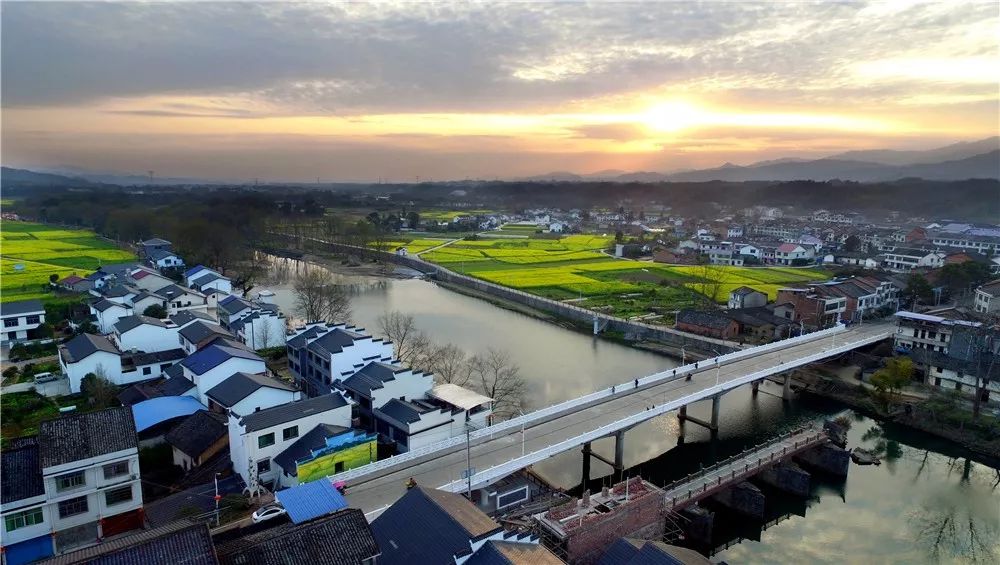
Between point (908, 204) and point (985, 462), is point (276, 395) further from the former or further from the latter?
point (908, 204)

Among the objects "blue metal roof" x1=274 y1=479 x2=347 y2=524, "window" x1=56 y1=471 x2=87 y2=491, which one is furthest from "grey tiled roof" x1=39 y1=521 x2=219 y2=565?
"window" x1=56 y1=471 x2=87 y2=491

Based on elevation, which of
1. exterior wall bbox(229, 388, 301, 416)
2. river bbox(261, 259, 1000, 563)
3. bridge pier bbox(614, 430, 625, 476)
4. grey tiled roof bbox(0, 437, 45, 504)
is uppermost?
grey tiled roof bbox(0, 437, 45, 504)

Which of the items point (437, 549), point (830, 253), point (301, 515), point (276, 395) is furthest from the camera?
point (830, 253)

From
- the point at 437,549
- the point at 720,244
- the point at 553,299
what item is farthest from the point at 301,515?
the point at 720,244

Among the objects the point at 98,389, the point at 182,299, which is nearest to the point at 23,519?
the point at 98,389

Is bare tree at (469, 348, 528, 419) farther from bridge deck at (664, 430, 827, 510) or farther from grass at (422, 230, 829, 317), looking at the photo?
grass at (422, 230, 829, 317)

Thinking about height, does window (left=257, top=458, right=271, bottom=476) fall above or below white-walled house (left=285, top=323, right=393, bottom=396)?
below
